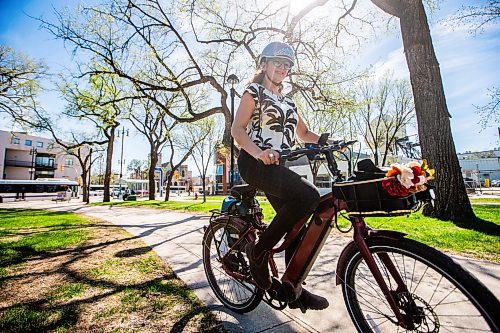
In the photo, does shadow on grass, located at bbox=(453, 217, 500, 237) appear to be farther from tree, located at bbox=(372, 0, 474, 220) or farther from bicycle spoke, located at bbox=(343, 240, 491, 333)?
bicycle spoke, located at bbox=(343, 240, 491, 333)

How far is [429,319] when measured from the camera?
1463 mm

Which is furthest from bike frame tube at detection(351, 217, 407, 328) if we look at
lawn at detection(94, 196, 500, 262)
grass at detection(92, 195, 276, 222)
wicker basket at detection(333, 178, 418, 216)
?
grass at detection(92, 195, 276, 222)

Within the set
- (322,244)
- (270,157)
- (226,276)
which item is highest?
(270,157)

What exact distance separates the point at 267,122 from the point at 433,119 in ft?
19.0

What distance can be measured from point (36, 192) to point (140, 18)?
38442 millimetres

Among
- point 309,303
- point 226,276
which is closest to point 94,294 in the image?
point 226,276

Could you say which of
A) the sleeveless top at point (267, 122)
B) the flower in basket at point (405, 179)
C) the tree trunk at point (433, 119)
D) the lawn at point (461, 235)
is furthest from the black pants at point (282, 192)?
the tree trunk at point (433, 119)

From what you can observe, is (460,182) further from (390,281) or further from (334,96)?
(334,96)

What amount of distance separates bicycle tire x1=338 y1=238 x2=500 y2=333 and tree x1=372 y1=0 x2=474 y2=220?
488 centimetres

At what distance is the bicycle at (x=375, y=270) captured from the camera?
1.33 m

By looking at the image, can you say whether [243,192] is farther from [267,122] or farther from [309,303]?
[309,303]

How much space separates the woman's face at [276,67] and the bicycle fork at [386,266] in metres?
1.35

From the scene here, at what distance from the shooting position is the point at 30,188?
120ft

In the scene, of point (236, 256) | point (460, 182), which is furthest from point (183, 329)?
→ point (460, 182)
